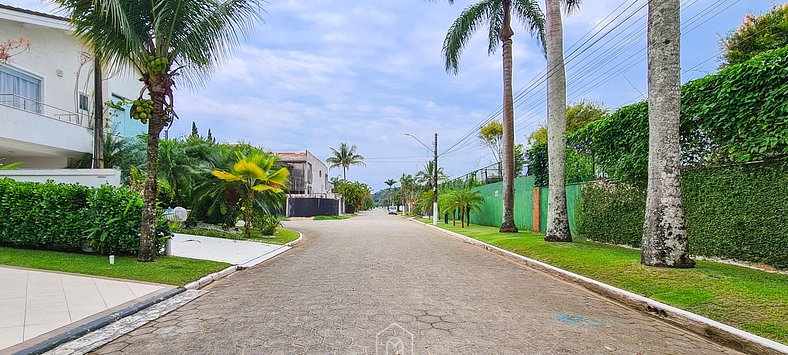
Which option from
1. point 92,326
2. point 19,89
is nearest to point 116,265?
point 92,326

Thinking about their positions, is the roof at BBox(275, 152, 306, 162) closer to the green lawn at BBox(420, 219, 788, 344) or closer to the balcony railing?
the balcony railing

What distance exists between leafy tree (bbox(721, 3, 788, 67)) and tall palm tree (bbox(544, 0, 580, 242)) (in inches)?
335

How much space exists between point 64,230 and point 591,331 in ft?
34.1

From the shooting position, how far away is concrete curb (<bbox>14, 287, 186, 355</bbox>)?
456 cm

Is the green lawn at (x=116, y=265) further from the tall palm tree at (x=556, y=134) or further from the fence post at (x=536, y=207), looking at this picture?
the fence post at (x=536, y=207)

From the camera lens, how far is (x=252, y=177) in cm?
1747

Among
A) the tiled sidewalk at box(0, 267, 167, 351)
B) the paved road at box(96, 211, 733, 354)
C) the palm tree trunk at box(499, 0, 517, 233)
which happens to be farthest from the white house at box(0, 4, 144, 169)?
the palm tree trunk at box(499, 0, 517, 233)

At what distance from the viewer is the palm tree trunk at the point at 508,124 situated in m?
19.9

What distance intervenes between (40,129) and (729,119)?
2107cm

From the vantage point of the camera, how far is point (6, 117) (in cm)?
1559

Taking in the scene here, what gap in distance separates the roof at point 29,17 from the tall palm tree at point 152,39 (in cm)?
938

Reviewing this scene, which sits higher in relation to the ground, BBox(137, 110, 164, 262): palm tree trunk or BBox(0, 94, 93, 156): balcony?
BBox(0, 94, 93, 156): balcony

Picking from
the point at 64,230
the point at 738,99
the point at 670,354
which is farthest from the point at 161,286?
the point at 738,99

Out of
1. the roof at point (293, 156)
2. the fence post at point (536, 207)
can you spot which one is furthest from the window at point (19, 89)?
the roof at point (293, 156)
